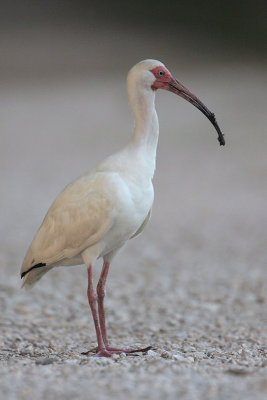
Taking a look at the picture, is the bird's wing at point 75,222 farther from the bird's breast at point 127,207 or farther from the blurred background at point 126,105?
the blurred background at point 126,105

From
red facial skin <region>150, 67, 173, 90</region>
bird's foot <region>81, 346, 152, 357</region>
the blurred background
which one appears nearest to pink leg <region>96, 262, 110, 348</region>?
bird's foot <region>81, 346, 152, 357</region>

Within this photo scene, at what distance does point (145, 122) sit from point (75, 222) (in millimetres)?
838

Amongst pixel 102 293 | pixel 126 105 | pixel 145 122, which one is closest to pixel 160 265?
pixel 102 293

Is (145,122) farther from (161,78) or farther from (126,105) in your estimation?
(126,105)

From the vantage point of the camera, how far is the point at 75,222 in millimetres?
4898

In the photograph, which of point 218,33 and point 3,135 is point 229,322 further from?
point 218,33

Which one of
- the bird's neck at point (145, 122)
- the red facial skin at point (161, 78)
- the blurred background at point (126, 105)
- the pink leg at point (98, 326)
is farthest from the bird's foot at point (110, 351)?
the blurred background at point (126, 105)

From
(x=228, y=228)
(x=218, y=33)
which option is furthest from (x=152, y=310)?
(x=218, y=33)

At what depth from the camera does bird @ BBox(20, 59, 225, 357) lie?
4.78 meters

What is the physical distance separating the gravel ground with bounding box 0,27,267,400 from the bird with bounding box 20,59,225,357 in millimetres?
665

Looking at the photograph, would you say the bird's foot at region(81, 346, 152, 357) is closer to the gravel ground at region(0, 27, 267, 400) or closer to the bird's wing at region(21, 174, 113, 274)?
the gravel ground at region(0, 27, 267, 400)

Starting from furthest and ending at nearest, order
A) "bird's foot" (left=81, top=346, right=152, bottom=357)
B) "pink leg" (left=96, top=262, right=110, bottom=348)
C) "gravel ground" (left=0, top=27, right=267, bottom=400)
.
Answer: "pink leg" (left=96, top=262, right=110, bottom=348) < "bird's foot" (left=81, top=346, right=152, bottom=357) < "gravel ground" (left=0, top=27, right=267, bottom=400)

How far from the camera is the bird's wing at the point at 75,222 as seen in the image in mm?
4781

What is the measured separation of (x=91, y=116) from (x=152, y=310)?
1698 cm
